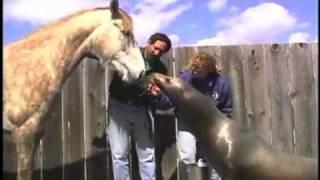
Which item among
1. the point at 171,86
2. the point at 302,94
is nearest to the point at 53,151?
the point at 171,86

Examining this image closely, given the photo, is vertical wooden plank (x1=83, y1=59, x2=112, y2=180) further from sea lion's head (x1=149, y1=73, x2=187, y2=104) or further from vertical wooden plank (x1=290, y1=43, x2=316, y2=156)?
vertical wooden plank (x1=290, y1=43, x2=316, y2=156)

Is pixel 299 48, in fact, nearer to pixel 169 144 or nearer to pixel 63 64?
pixel 169 144

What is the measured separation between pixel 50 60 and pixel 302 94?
9.57ft

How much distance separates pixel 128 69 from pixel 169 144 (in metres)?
1.30

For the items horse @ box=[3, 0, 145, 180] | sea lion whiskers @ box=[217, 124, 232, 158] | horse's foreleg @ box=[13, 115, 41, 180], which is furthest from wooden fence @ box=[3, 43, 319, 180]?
sea lion whiskers @ box=[217, 124, 232, 158]

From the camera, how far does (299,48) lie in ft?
23.5

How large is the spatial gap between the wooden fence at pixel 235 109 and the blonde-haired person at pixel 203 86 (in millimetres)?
511

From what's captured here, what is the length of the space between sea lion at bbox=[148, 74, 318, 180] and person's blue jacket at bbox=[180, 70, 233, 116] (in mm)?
722

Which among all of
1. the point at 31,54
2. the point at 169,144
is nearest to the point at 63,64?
the point at 31,54

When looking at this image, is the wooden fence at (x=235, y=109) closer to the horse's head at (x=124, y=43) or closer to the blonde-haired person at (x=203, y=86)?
the blonde-haired person at (x=203, y=86)

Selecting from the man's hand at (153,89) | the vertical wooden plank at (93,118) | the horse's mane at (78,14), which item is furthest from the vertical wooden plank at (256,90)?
the horse's mane at (78,14)

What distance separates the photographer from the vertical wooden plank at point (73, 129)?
Result: 22.2 feet

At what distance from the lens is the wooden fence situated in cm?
676

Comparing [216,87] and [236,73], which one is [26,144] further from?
[236,73]
